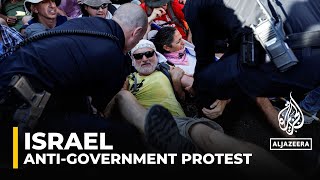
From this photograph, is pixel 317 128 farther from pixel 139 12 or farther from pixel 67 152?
pixel 67 152

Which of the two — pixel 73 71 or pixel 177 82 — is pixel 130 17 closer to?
pixel 73 71

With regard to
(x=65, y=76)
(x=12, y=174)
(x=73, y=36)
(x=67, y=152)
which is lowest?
(x=12, y=174)

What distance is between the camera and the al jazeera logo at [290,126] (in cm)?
327

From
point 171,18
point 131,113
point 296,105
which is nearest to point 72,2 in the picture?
point 171,18

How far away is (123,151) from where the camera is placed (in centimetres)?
272

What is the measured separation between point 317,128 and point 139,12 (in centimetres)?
191

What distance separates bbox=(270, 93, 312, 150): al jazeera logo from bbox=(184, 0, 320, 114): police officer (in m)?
0.67

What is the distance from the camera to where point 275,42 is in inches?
98.1

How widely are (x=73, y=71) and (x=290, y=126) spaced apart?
1.94 m

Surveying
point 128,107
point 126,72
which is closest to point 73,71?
point 126,72

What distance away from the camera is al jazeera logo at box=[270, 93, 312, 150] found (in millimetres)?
3273

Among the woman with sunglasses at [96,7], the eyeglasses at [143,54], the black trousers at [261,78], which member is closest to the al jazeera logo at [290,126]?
the black trousers at [261,78]

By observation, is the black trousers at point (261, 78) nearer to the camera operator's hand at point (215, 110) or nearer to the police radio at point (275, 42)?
the police radio at point (275, 42)

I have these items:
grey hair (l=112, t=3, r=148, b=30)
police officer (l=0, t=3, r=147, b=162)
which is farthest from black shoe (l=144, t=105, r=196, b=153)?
grey hair (l=112, t=3, r=148, b=30)
